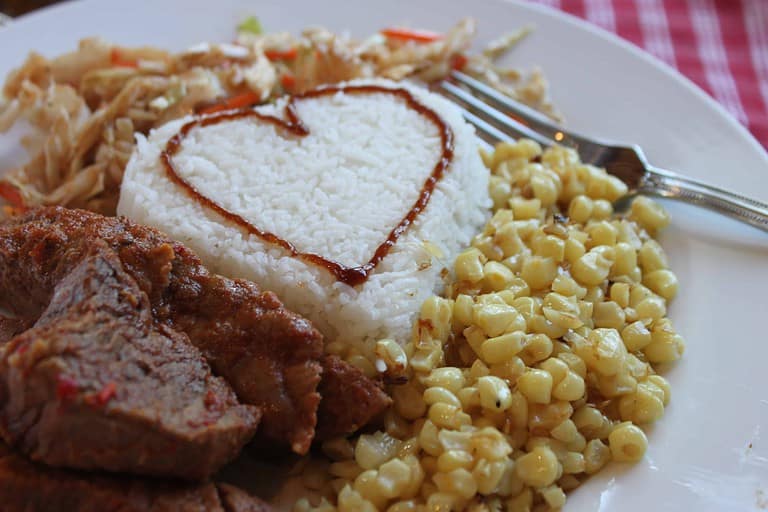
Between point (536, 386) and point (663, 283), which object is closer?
point (536, 386)

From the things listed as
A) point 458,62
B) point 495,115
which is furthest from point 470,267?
point 458,62

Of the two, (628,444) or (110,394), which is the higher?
(110,394)

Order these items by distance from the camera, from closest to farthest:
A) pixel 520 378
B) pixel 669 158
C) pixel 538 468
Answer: pixel 538 468 < pixel 520 378 < pixel 669 158

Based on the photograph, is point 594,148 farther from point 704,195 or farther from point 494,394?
point 494,394

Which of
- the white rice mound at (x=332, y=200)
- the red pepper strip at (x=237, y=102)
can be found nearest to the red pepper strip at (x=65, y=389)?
the white rice mound at (x=332, y=200)

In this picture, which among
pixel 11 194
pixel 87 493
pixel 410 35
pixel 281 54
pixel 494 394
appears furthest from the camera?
pixel 410 35

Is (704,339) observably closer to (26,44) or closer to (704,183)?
(704,183)
